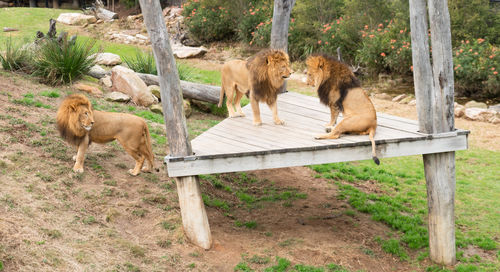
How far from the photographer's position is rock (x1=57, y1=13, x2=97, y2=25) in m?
22.4

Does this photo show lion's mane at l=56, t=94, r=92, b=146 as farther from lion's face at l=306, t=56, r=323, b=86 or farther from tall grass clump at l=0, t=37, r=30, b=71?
tall grass clump at l=0, t=37, r=30, b=71

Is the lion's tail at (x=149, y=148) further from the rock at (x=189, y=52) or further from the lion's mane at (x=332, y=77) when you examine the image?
the rock at (x=189, y=52)

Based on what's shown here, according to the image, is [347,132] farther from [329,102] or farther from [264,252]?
[264,252]

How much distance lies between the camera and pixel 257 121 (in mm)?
6766

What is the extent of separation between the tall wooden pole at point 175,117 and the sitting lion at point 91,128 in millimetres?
1168

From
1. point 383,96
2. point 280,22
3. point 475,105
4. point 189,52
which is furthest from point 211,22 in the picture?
point 280,22

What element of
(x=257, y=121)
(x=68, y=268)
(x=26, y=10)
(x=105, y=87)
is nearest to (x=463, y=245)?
(x=257, y=121)

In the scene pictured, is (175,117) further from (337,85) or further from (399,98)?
(399,98)

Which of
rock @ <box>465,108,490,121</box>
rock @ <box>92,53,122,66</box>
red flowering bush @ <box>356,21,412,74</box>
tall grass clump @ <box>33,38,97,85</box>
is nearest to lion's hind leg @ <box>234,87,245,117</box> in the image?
tall grass clump @ <box>33,38,97,85</box>

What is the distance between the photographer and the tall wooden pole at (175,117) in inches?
212

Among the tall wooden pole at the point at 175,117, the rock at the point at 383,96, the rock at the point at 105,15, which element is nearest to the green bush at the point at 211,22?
the rock at the point at 105,15

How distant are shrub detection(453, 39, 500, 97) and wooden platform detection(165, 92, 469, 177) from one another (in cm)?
770

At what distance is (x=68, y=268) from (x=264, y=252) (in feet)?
7.10

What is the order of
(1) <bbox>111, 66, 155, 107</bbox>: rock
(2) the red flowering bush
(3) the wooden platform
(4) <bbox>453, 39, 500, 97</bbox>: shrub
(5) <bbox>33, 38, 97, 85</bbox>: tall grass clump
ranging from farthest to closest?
(2) the red flowering bush, (4) <bbox>453, 39, 500, 97</bbox>: shrub, (1) <bbox>111, 66, 155, 107</bbox>: rock, (5) <bbox>33, 38, 97, 85</bbox>: tall grass clump, (3) the wooden platform
